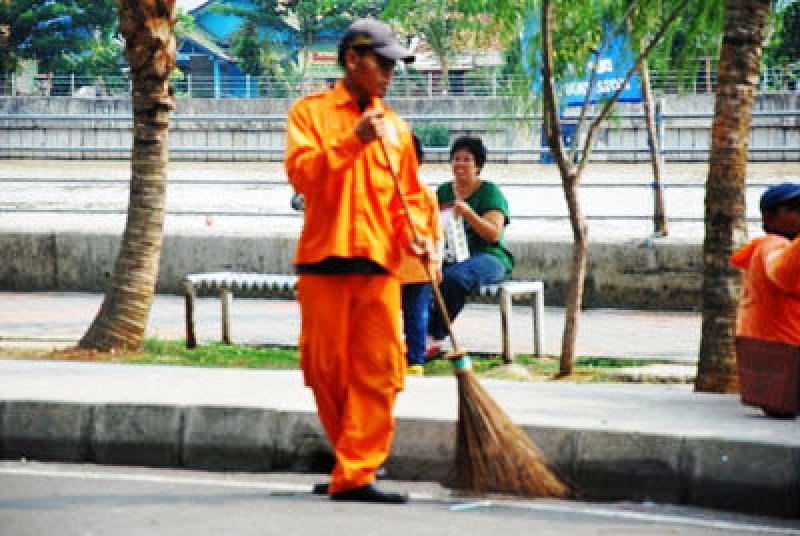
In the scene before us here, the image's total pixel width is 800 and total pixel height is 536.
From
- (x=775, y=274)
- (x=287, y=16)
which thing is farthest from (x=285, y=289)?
(x=287, y=16)

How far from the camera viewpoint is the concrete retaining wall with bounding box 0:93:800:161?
1789cm

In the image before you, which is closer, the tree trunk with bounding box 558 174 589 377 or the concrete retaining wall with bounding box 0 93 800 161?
the tree trunk with bounding box 558 174 589 377

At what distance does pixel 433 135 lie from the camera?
32.2m

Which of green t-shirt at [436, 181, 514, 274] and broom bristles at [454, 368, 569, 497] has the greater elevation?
green t-shirt at [436, 181, 514, 274]

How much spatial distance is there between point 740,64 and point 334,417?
12.5ft

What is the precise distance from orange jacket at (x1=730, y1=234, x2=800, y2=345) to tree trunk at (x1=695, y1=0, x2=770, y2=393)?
1.59 m

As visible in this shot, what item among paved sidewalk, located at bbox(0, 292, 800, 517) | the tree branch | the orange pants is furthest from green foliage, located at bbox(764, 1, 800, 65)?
the orange pants

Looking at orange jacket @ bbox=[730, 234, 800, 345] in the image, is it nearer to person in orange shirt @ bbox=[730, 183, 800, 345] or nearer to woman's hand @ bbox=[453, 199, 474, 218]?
person in orange shirt @ bbox=[730, 183, 800, 345]

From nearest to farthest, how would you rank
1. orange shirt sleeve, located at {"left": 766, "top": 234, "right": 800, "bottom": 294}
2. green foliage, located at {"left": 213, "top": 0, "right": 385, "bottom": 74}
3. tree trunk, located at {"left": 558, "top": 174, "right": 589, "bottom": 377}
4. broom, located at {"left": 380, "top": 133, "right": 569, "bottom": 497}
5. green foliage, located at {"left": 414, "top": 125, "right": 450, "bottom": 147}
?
broom, located at {"left": 380, "top": 133, "right": 569, "bottom": 497}, orange shirt sleeve, located at {"left": 766, "top": 234, "right": 800, "bottom": 294}, tree trunk, located at {"left": 558, "top": 174, "right": 589, "bottom": 377}, green foliage, located at {"left": 414, "top": 125, "right": 450, "bottom": 147}, green foliage, located at {"left": 213, "top": 0, "right": 385, "bottom": 74}

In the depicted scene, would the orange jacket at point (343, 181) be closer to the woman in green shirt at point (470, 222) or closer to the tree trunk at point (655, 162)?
the woman in green shirt at point (470, 222)

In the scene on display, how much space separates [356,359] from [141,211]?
5398mm

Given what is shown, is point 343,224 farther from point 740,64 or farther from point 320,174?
point 740,64

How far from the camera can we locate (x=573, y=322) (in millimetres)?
11531

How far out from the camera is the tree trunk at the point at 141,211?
40.6ft
